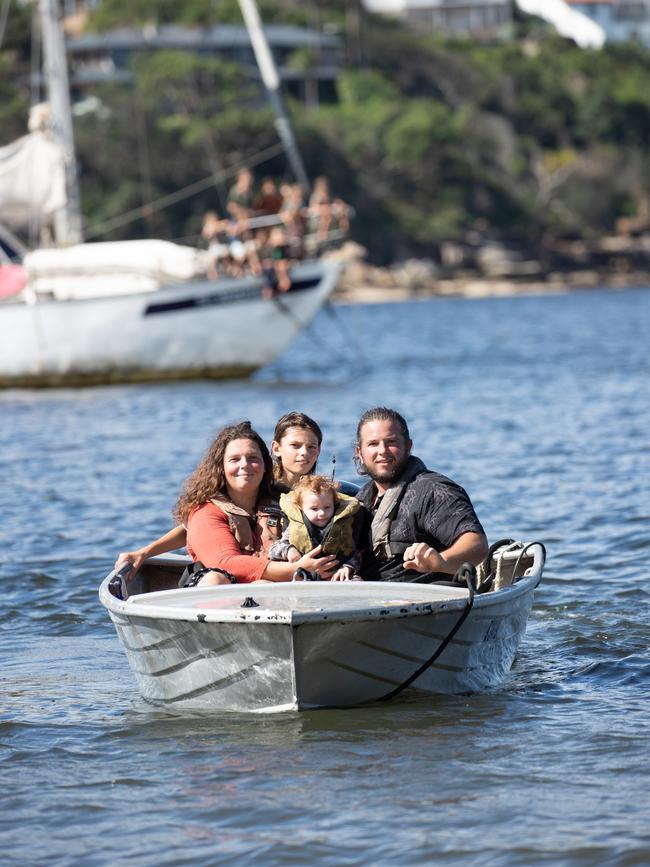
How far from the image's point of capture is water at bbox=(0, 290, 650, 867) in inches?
258

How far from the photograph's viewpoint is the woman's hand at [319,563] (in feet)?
26.1

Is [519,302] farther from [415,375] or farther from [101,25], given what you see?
[415,375]

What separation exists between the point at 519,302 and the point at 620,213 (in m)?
29.4

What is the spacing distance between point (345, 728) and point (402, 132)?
90598mm

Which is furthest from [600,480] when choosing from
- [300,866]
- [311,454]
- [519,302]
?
[519,302]

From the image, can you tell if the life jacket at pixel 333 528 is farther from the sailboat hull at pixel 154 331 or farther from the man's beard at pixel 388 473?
the sailboat hull at pixel 154 331

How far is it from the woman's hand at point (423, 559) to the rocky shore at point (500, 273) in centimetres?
7502

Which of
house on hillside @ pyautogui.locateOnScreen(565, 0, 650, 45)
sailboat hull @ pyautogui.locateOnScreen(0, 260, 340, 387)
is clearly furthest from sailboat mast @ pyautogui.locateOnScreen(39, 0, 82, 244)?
house on hillside @ pyautogui.locateOnScreen(565, 0, 650, 45)

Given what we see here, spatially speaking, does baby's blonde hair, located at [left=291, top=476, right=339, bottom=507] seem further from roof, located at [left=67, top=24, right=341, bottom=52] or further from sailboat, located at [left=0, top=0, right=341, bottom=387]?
roof, located at [left=67, top=24, right=341, bottom=52]

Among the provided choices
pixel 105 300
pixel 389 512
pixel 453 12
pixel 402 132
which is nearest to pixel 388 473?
pixel 389 512

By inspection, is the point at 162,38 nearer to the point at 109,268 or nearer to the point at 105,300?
the point at 109,268

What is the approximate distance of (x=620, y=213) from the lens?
350 ft

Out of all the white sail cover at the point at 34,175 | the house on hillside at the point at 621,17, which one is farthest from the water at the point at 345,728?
the house on hillside at the point at 621,17

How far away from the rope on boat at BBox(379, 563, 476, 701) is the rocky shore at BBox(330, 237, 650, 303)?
7514 cm
